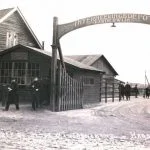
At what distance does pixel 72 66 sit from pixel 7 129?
34.2 ft

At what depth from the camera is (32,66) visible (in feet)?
70.6

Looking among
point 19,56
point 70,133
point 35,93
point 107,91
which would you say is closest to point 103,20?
point 35,93

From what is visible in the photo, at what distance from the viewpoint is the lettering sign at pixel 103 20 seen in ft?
49.0

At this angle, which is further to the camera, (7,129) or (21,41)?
(21,41)

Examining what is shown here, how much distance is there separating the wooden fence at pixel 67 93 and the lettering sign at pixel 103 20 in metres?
1.92

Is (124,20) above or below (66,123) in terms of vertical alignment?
above

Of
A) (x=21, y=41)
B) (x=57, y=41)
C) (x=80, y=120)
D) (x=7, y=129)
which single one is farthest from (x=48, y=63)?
(x=7, y=129)

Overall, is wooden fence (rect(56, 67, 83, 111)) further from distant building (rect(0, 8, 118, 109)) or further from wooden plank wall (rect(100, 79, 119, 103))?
wooden plank wall (rect(100, 79, 119, 103))

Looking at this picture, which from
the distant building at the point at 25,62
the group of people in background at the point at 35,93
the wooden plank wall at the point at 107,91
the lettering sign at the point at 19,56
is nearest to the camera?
the group of people in background at the point at 35,93

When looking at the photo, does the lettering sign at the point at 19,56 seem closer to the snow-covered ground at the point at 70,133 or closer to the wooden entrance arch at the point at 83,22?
the wooden entrance arch at the point at 83,22

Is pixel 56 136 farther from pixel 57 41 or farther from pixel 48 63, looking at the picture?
pixel 48 63

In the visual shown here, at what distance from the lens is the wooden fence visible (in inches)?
656

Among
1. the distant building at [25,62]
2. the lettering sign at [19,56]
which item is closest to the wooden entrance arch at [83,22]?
the distant building at [25,62]

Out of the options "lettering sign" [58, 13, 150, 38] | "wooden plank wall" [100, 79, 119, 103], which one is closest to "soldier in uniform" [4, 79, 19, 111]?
"lettering sign" [58, 13, 150, 38]
